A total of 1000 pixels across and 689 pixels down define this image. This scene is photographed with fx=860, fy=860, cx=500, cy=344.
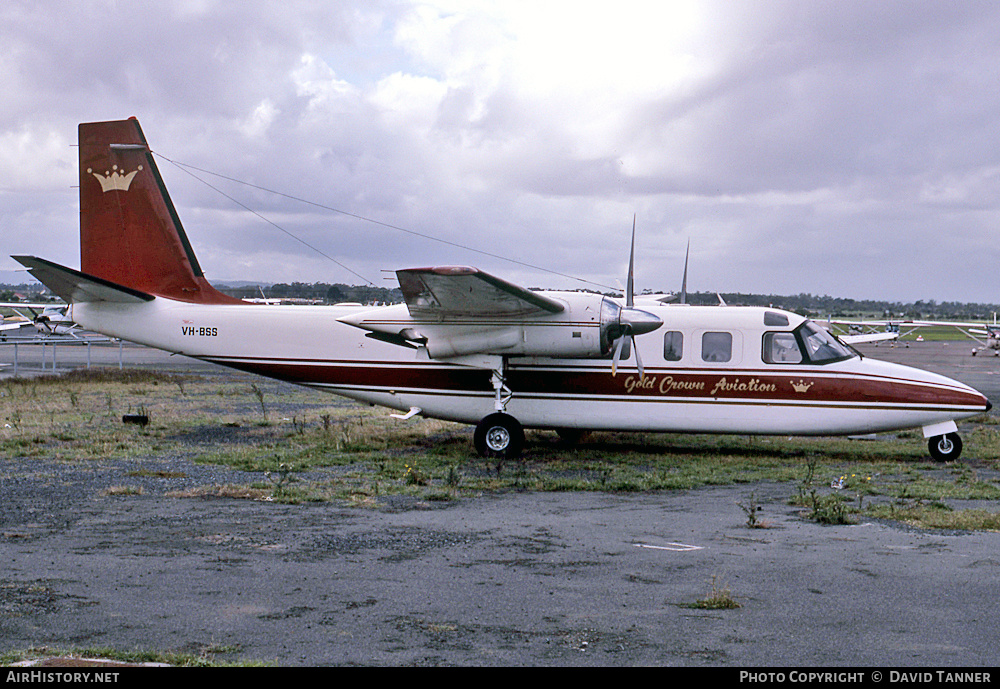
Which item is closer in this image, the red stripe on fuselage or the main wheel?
the red stripe on fuselage

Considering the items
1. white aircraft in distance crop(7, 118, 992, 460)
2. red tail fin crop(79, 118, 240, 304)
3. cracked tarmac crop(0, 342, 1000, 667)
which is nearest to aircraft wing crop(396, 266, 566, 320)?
white aircraft in distance crop(7, 118, 992, 460)

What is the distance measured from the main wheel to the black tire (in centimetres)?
701

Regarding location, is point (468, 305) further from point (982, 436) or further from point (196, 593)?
point (982, 436)

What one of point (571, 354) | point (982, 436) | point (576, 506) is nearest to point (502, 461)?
point (571, 354)

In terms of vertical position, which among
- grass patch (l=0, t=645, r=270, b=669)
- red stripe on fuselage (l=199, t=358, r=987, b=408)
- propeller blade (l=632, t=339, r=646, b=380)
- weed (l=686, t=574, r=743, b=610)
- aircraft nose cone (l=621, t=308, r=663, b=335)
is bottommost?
grass patch (l=0, t=645, r=270, b=669)

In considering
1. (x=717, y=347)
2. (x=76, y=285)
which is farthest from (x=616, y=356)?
(x=76, y=285)

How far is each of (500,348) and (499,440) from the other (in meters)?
1.59

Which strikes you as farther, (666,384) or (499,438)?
(666,384)

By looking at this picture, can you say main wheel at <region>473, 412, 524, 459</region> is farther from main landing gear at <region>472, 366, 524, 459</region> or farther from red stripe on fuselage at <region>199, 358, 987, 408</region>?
red stripe on fuselage at <region>199, 358, 987, 408</region>

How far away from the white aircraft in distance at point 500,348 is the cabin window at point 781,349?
0.02m

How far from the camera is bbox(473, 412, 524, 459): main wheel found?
1479cm

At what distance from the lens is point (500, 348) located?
1480 cm

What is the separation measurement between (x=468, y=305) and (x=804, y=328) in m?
5.90

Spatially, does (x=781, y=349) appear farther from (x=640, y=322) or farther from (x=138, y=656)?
(x=138, y=656)
